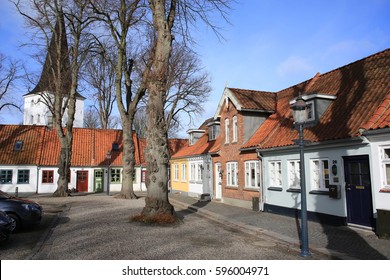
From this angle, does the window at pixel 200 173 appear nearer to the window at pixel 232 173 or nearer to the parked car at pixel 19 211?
the window at pixel 232 173

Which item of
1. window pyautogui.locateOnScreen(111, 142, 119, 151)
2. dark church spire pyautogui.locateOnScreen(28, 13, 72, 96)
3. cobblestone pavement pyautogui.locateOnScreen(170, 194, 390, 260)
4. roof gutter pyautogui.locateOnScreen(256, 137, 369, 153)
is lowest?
cobblestone pavement pyautogui.locateOnScreen(170, 194, 390, 260)

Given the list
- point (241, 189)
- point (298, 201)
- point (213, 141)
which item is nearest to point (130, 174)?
point (213, 141)

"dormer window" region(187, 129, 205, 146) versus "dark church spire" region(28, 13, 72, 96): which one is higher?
"dark church spire" region(28, 13, 72, 96)

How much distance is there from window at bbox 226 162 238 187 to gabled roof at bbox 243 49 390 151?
203 cm

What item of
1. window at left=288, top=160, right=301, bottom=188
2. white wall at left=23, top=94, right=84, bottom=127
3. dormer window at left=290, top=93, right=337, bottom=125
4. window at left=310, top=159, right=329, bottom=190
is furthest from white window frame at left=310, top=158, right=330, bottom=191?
white wall at left=23, top=94, right=84, bottom=127

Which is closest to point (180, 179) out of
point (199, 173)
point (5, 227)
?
point (199, 173)

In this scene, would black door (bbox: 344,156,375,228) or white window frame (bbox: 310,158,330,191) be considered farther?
white window frame (bbox: 310,158,330,191)

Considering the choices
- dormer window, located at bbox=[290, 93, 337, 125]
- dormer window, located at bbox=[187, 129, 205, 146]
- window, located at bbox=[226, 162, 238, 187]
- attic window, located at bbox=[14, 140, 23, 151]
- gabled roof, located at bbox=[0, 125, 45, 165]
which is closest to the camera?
dormer window, located at bbox=[290, 93, 337, 125]

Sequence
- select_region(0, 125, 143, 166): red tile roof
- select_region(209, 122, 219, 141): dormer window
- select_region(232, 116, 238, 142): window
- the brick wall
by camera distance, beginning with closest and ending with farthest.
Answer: the brick wall, select_region(232, 116, 238, 142): window, select_region(209, 122, 219, 141): dormer window, select_region(0, 125, 143, 166): red tile roof

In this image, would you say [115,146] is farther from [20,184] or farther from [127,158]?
[127,158]

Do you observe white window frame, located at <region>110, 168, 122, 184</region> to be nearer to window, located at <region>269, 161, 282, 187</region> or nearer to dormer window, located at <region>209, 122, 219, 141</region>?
dormer window, located at <region>209, 122, 219, 141</region>

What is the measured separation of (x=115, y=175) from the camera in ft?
118

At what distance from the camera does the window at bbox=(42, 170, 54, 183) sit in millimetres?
32844

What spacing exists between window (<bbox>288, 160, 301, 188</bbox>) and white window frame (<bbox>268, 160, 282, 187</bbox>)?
2.56ft
